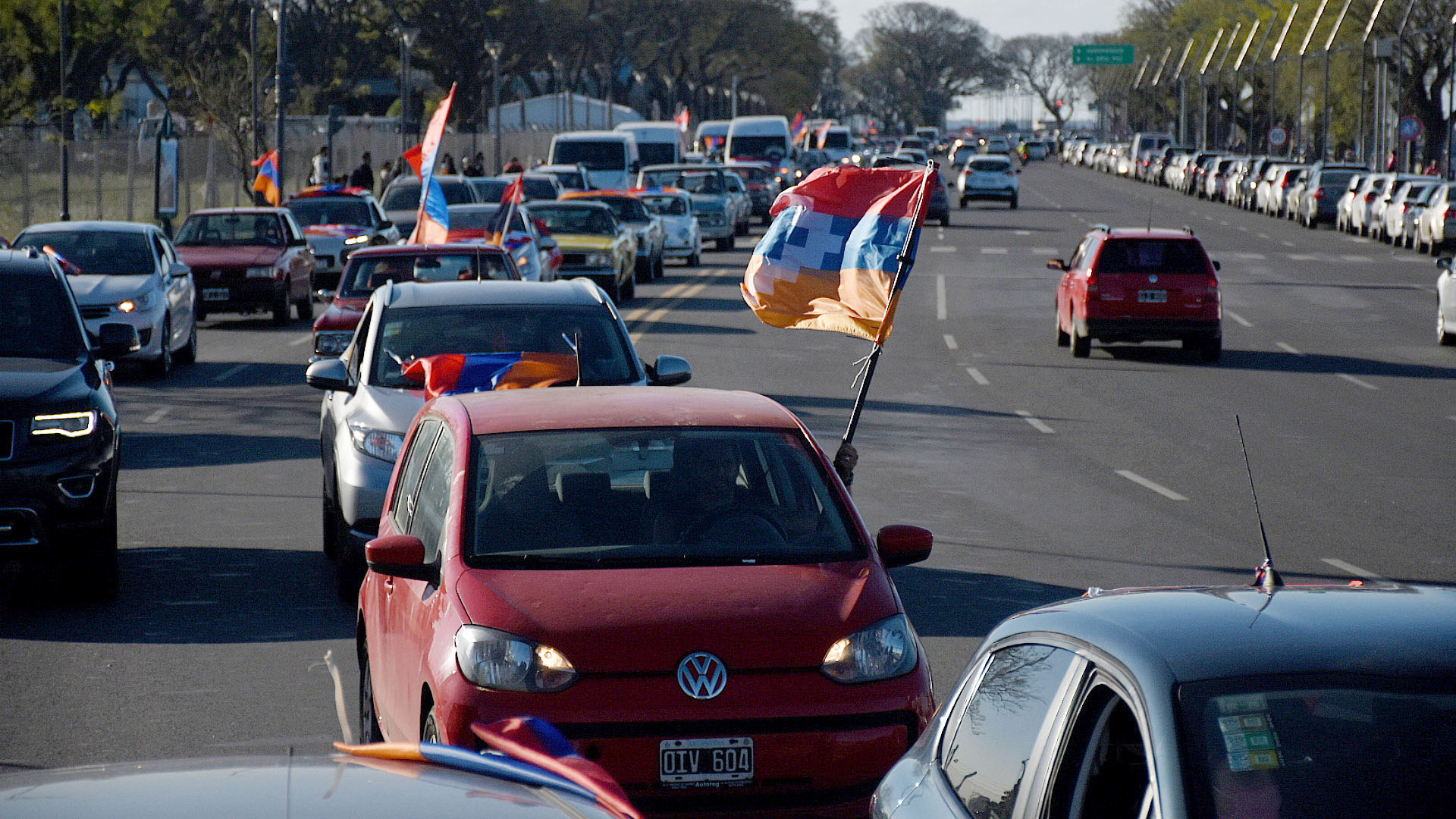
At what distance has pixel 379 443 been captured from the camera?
10609 millimetres

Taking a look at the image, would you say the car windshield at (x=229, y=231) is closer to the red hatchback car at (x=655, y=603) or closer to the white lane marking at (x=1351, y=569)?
the white lane marking at (x=1351, y=569)

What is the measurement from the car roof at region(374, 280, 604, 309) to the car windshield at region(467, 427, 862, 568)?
443 centimetres

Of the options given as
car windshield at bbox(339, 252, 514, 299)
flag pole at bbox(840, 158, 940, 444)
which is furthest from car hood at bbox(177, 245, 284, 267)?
flag pole at bbox(840, 158, 940, 444)

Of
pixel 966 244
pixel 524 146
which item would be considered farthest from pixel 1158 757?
pixel 524 146

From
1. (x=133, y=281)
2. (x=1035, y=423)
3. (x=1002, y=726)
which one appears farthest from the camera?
(x=133, y=281)

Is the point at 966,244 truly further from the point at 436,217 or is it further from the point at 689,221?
the point at 436,217

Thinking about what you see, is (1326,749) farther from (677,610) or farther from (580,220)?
(580,220)

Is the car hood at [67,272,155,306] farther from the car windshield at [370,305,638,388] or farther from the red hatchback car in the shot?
the red hatchback car

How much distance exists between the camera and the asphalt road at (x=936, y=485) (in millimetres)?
8703

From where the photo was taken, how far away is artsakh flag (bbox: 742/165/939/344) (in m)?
10.4

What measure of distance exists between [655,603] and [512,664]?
0.47m

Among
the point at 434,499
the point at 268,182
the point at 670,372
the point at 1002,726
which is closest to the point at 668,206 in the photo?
the point at 268,182

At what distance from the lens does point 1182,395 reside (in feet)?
67.6

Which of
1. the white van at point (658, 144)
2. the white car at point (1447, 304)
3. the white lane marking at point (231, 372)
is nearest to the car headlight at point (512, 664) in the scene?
the white lane marking at point (231, 372)
